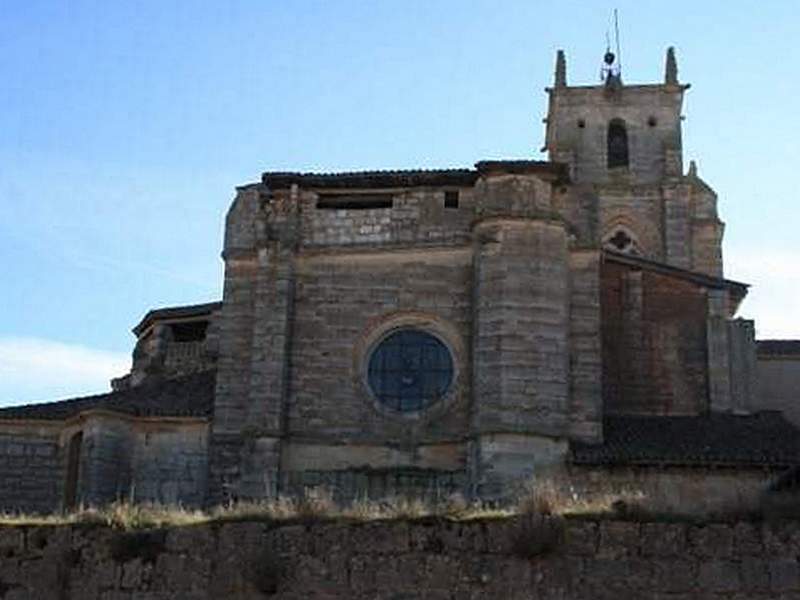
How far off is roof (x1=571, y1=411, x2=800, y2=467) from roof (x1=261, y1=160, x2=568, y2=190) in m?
5.60

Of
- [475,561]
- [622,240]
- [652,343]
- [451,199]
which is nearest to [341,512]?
[475,561]

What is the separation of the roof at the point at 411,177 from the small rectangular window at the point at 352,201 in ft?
0.76

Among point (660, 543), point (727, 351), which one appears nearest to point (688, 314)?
point (727, 351)

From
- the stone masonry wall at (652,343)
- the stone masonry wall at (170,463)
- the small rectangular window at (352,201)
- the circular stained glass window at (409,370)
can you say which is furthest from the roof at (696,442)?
the stone masonry wall at (170,463)

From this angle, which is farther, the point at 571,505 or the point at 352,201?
the point at 352,201

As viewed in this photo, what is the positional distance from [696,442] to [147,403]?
1158cm

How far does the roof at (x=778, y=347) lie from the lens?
113 feet

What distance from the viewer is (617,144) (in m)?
52.9

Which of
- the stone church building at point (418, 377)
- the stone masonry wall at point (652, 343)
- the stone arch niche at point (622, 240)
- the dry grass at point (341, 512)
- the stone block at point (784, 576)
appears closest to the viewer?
the stone block at point (784, 576)

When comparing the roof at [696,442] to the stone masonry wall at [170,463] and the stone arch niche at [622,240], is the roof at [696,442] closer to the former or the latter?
the stone masonry wall at [170,463]

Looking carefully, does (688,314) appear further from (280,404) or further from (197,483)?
(197,483)

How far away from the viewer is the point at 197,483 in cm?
2612

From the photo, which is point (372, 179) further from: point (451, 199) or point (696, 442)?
point (696, 442)

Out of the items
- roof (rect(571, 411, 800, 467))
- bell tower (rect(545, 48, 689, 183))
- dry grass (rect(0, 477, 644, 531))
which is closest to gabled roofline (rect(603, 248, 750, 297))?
roof (rect(571, 411, 800, 467))
